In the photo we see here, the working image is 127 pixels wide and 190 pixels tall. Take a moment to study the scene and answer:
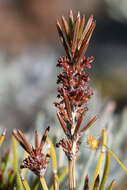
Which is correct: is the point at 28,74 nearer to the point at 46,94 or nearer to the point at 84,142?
the point at 46,94

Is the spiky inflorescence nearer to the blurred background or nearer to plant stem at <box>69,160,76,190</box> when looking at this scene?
plant stem at <box>69,160,76,190</box>

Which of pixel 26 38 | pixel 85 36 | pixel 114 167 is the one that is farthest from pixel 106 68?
pixel 85 36

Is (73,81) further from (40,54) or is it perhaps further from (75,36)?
(40,54)

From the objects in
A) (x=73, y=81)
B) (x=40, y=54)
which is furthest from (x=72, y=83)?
(x=40, y=54)

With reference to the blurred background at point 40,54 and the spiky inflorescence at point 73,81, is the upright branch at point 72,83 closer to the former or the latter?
the spiky inflorescence at point 73,81

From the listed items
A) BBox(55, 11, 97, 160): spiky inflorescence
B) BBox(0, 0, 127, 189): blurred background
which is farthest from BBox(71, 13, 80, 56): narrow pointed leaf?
BBox(0, 0, 127, 189): blurred background

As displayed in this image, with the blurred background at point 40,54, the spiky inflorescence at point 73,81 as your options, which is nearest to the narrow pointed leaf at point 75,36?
the spiky inflorescence at point 73,81
